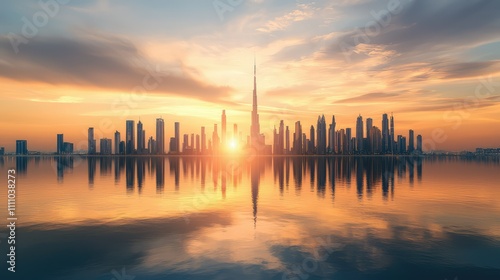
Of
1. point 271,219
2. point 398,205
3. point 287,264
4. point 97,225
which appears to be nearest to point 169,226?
point 97,225

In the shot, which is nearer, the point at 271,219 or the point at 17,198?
the point at 271,219

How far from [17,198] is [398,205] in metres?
64.5

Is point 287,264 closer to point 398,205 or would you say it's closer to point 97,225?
point 97,225

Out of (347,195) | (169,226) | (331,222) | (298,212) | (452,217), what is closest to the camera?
(169,226)

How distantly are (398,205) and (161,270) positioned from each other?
4194cm

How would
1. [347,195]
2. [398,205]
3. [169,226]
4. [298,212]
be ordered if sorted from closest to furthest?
1. [169,226]
2. [298,212]
3. [398,205]
4. [347,195]

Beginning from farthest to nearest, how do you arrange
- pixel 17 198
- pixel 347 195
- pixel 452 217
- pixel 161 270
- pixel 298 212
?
pixel 347 195 < pixel 17 198 < pixel 298 212 < pixel 452 217 < pixel 161 270

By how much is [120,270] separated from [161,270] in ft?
10.4

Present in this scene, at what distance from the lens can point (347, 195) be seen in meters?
66.6

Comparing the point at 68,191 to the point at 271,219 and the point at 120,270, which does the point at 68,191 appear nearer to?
the point at 271,219

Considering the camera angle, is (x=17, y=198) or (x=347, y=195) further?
(x=347, y=195)

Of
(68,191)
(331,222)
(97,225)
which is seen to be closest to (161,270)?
(97,225)

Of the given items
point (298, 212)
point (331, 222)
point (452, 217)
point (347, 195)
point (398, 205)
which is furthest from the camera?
point (347, 195)

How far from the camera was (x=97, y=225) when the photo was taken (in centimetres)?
4081
